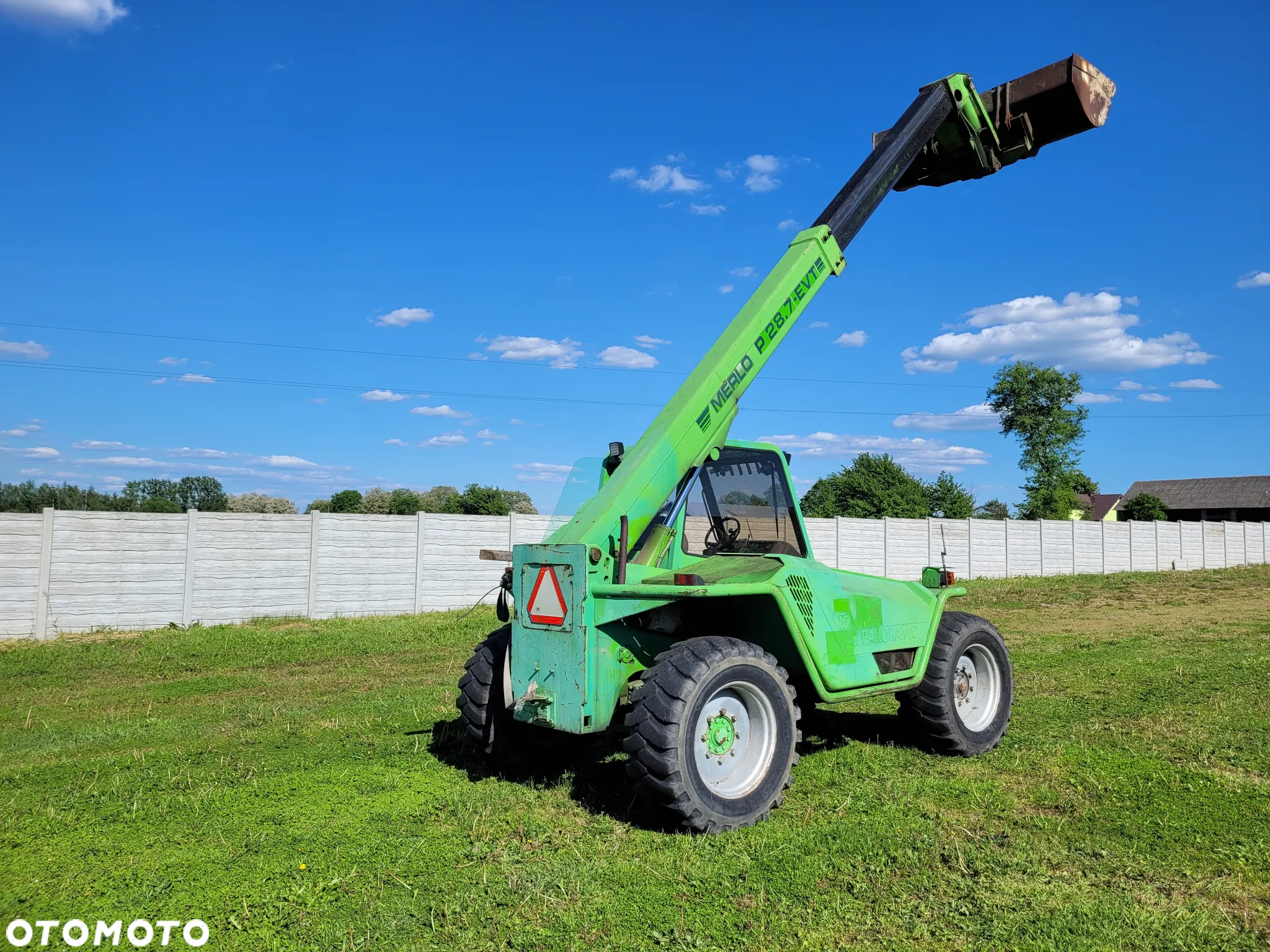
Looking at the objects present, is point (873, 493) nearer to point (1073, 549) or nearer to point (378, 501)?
point (1073, 549)

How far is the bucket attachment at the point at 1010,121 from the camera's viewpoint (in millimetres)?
6520

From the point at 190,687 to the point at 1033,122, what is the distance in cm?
1061

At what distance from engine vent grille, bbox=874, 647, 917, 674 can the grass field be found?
2.22 feet

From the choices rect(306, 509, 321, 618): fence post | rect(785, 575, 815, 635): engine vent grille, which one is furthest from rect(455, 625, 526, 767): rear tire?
rect(306, 509, 321, 618): fence post

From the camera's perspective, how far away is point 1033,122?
6.89 metres

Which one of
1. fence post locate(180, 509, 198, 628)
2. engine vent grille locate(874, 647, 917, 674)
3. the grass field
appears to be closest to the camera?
the grass field

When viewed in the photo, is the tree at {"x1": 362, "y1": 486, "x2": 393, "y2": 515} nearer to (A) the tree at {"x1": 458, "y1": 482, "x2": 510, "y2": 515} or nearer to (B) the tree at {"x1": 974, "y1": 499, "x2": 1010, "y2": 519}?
(A) the tree at {"x1": 458, "y1": 482, "x2": 510, "y2": 515}

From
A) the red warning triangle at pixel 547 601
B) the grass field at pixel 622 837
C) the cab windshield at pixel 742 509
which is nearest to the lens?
the grass field at pixel 622 837

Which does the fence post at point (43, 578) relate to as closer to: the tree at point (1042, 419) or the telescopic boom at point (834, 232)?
the telescopic boom at point (834, 232)

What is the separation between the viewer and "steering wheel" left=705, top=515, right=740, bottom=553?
636cm

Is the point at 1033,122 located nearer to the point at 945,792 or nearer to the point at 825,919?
the point at 945,792

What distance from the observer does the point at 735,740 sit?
514cm

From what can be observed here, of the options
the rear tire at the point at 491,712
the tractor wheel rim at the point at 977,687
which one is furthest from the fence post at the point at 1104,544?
the rear tire at the point at 491,712

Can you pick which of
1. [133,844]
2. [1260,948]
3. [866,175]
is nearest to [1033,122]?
[866,175]
